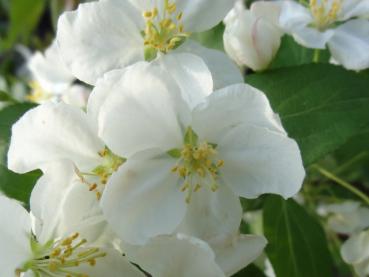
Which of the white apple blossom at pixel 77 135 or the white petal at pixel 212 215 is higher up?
the white apple blossom at pixel 77 135

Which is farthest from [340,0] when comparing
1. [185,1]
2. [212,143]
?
[212,143]

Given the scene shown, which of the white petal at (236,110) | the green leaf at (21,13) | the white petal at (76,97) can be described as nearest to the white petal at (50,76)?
the white petal at (76,97)

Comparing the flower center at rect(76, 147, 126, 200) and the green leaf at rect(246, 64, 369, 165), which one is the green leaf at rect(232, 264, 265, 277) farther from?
the flower center at rect(76, 147, 126, 200)

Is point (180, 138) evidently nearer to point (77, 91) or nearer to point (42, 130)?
point (42, 130)

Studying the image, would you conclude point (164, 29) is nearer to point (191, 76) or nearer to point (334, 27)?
point (191, 76)

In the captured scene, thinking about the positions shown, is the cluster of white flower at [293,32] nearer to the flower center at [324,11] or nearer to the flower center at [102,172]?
the flower center at [324,11]

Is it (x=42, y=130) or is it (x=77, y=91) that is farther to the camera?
(x=77, y=91)
